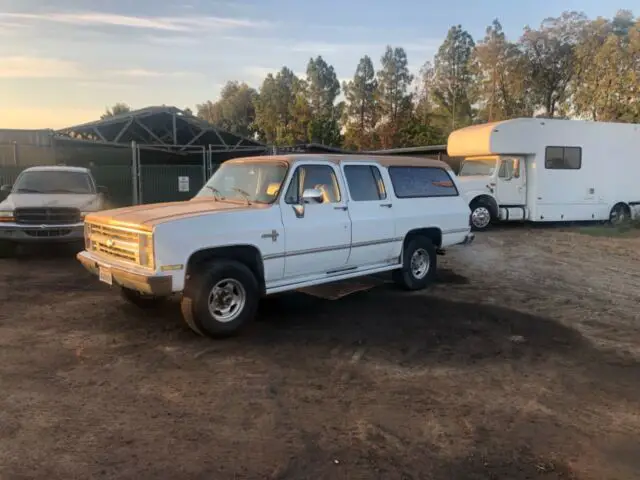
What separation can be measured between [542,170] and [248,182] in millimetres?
12353

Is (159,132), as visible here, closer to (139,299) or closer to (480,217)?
(480,217)

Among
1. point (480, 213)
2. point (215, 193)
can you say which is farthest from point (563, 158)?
point (215, 193)

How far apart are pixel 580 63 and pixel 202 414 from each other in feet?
123

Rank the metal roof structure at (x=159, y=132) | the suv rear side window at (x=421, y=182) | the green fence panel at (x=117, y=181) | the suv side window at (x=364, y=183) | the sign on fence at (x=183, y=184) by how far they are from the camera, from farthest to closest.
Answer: the metal roof structure at (x=159, y=132), the sign on fence at (x=183, y=184), the green fence panel at (x=117, y=181), the suv rear side window at (x=421, y=182), the suv side window at (x=364, y=183)

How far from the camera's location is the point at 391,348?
19.2 ft

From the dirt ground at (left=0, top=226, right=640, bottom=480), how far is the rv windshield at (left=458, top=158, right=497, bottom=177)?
30.8 feet

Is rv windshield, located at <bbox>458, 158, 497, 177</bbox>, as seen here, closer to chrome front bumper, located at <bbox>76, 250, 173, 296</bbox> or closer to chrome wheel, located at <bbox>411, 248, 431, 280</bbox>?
chrome wheel, located at <bbox>411, 248, 431, 280</bbox>

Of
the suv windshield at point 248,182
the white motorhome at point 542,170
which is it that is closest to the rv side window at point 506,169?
the white motorhome at point 542,170

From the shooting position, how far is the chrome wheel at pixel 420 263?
846cm

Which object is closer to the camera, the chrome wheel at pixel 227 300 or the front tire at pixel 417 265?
the chrome wheel at pixel 227 300

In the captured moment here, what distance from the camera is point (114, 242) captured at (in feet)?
20.2

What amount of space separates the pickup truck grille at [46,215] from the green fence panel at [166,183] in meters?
7.46

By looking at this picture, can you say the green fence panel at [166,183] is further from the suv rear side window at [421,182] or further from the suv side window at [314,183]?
the suv side window at [314,183]

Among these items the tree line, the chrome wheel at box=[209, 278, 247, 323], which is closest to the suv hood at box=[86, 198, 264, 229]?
the chrome wheel at box=[209, 278, 247, 323]
